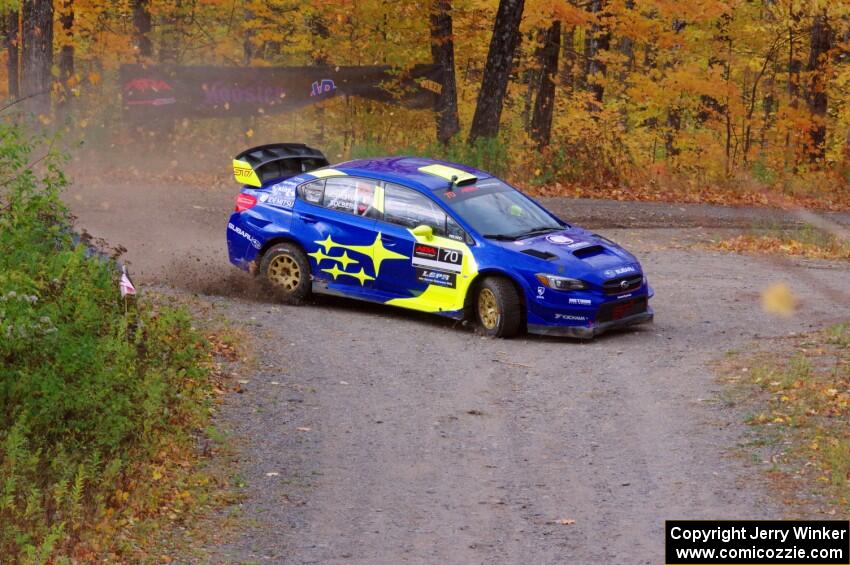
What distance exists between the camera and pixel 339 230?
14.4m

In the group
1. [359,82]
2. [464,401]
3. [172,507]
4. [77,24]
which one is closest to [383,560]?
[172,507]

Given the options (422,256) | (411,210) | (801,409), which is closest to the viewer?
(801,409)

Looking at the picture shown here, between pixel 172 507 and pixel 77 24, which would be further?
pixel 77 24

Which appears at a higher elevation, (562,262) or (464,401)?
(562,262)

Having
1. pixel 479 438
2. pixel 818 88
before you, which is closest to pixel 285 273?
pixel 479 438

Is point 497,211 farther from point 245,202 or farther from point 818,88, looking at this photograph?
point 818,88

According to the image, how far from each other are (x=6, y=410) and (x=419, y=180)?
693 cm

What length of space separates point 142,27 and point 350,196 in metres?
22.3

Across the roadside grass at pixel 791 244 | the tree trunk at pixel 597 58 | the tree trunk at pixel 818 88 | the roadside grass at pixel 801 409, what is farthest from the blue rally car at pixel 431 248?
the tree trunk at pixel 597 58

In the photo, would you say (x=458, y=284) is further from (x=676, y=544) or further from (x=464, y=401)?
(x=676, y=544)

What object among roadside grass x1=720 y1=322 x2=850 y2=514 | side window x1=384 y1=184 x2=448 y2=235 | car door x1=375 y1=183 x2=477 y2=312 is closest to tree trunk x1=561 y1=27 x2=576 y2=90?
side window x1=384 y1=184 x2=448 y2=235

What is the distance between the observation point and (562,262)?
13.0 meters

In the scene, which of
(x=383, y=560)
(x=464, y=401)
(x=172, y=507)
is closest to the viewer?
(x=383, y=560)

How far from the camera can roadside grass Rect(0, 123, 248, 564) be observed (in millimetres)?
7309
